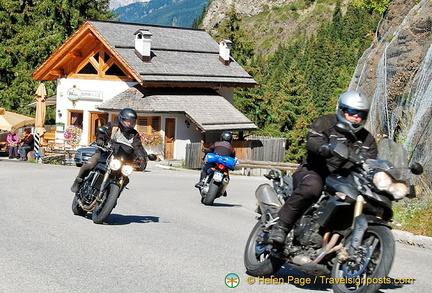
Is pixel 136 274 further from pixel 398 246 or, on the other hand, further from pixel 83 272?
pixel 398 246

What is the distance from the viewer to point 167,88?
45.9 meters

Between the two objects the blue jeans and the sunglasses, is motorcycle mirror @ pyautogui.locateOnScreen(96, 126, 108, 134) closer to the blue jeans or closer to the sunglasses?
the sunglasses

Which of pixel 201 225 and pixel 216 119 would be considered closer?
pixel 201 225

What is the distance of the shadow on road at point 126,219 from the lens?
40.2 feet

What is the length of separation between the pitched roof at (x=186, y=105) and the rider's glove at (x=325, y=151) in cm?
3505

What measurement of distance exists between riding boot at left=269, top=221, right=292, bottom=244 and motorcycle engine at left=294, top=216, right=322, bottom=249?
0.09 m

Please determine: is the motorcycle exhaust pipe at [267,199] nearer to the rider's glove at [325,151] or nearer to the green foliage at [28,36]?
the rider's glove at [325,151]

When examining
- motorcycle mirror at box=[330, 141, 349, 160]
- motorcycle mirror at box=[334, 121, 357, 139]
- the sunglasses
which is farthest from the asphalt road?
the sunglasses

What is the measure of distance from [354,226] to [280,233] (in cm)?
100

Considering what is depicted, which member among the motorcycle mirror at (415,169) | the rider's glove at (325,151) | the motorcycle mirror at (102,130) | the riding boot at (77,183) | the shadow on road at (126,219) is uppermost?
the rider's glove at (325,151)

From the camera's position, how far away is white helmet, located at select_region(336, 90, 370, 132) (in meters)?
7.37

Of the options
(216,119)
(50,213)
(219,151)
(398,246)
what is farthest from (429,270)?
(216,119)

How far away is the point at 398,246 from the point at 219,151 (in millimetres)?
5997

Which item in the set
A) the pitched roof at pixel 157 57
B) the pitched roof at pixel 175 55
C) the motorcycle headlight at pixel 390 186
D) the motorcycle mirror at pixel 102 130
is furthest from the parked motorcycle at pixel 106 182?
the pitched roof at pixel 175 55
